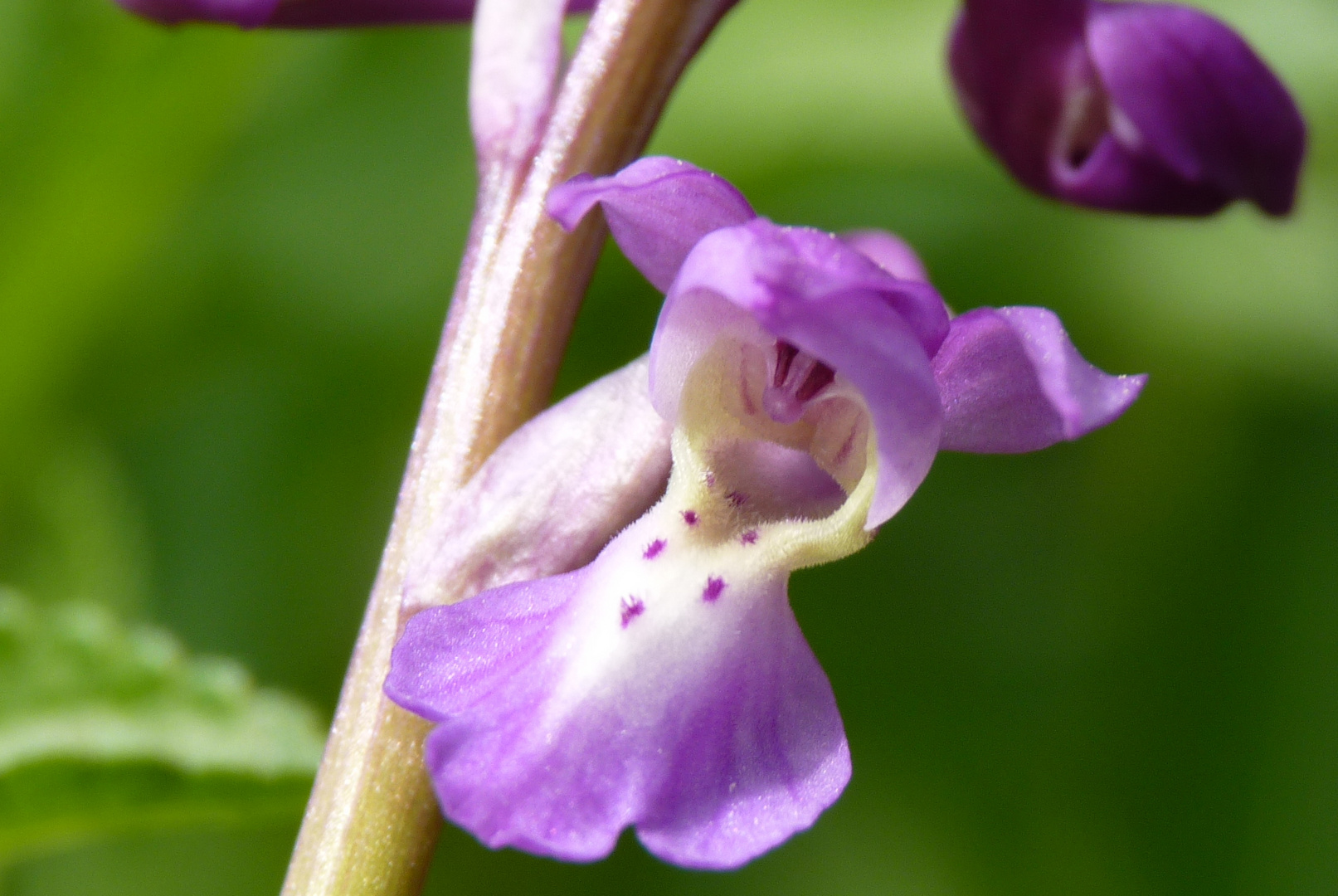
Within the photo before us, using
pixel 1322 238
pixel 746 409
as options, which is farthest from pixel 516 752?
pixel 1322 238

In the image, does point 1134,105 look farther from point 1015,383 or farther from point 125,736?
point 125,736

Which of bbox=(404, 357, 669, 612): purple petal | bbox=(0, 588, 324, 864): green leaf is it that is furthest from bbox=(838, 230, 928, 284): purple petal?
bbox=(0, 588, 324, 864): green leaf

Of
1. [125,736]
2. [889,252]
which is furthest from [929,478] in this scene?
[125,736]

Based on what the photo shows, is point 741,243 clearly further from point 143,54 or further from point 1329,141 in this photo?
point 1329,141

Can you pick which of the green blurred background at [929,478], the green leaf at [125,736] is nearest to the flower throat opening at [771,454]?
the green leaf at [125,736]

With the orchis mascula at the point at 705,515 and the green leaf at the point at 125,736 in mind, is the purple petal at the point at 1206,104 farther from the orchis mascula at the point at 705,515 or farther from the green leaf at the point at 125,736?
the green leaf at the point at 125,736
